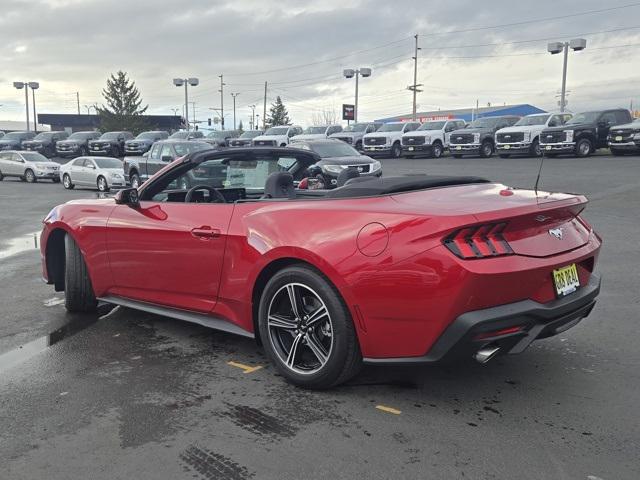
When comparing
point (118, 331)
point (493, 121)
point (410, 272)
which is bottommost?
point (118, 331)

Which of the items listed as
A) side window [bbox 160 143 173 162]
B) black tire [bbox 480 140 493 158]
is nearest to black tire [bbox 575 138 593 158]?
black tire [bbox 480 140 493 158]

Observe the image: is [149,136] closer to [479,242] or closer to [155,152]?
[155,152]

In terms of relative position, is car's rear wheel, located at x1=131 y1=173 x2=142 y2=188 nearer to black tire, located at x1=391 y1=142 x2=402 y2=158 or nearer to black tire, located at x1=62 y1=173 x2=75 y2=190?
black tire, located at x1=62 y1=173 x2=75 y2=190

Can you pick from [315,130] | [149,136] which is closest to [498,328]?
[315,130]

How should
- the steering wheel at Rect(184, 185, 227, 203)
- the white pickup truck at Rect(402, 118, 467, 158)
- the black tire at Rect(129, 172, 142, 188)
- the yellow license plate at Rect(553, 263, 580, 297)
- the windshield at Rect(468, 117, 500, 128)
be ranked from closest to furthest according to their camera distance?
1. the yellow license plate at Rect(553, 263, 580, 297)
2. the steering wheel at Rect(184, 185, 227, 203)
3. the black tire at Rect(129, 172, 142, 188)
4. the windshield at Rect(468, 117, 500, 128)
5. the white pickup truck at Rect(402, 118, 467, 158)

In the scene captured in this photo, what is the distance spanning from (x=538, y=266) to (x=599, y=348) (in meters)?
1.52

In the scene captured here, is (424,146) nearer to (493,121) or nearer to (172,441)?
(493,121)

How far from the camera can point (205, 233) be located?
408cm

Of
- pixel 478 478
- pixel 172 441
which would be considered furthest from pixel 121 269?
pixel 478 478

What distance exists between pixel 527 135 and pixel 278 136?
14701 mm

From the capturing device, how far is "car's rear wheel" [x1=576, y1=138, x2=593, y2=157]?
2455cm

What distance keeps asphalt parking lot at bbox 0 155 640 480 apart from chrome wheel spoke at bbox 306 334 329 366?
22 cm

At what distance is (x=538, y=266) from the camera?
319cm

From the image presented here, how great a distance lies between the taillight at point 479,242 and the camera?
3053 millimetres
